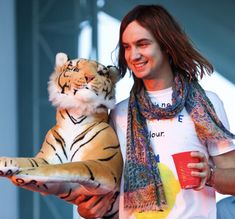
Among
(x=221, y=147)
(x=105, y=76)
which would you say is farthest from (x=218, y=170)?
(x=105, y=76)

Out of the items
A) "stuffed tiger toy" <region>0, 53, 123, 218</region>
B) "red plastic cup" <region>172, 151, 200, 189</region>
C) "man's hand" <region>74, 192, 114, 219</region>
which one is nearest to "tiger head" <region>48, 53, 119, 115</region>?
"stuffed tiger toy" <region>0, 53, 123, 218</region>

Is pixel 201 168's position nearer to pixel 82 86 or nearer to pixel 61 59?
pixel 82 86

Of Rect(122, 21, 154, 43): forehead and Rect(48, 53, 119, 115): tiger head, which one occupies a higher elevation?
Rect(122, 21, 154, 43): forehead

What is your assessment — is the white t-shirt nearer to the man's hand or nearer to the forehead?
the man's hand

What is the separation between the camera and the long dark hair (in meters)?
2.23

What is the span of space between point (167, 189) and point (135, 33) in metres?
0.49

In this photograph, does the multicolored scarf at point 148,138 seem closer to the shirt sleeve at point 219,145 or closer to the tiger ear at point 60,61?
the shirt sleeve at point 219,145

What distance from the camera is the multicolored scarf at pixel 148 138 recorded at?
7.11ft

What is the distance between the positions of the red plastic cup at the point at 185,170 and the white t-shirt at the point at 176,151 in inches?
7.2

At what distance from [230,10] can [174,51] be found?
99.3 inches

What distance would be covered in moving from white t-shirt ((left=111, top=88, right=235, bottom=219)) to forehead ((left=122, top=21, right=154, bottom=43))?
7.5 inches

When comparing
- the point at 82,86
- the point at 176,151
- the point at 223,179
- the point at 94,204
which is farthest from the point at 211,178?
the point at 82,86

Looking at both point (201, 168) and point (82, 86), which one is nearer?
point (201, 168)

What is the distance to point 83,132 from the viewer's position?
7.40 ft
